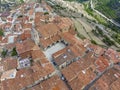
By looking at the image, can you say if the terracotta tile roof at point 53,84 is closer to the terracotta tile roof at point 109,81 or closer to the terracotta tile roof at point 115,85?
the terracotta tile roof at point 109,81

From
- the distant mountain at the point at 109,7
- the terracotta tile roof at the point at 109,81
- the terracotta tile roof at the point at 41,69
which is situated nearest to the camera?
the terracotta tile roof at the point at 109,81

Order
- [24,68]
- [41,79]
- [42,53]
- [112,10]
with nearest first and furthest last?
[41,79] < [24,68] < [42,53] < [112,10]

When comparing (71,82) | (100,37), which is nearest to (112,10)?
(100,37)

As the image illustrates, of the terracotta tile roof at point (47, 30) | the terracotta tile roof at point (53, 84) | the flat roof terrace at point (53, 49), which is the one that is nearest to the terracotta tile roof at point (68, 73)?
the terracotta tile roof at point (53, 84)

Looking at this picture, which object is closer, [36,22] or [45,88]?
[45,88]

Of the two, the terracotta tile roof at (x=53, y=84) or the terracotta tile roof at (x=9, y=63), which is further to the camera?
the terracotta tile roof at (x=9, y=63)

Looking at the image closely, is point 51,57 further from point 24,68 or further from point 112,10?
point 112,10

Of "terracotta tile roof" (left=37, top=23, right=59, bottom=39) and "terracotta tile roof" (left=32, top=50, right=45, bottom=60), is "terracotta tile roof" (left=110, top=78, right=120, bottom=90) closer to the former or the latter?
"terracotta tile roof" (left=32, top=50, right=45, bottom=60)

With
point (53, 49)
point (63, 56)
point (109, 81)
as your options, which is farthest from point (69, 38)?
point (109, 81)
